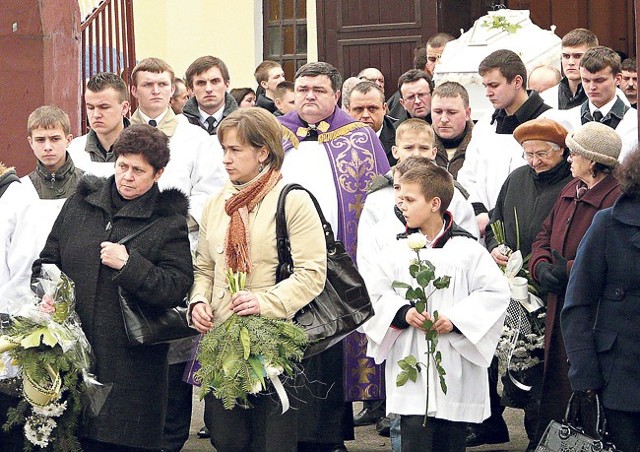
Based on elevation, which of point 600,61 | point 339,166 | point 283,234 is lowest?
point 283,234

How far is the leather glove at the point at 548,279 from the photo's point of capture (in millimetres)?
7012

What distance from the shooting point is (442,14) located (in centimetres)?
1491

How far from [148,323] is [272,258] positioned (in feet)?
2.12

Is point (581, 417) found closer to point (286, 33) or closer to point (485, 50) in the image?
point (485, 50)

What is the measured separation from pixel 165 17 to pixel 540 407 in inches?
386

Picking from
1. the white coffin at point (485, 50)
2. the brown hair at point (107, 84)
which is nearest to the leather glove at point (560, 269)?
the brown hair at point (107, 84)

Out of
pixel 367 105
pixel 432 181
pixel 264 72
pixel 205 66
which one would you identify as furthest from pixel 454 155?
pixel 264 72

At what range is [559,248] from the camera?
712 cm

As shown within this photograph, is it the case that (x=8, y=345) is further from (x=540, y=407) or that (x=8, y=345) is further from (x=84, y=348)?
(x=540, y=407)

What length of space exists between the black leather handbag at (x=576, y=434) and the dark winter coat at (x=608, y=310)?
0.10m

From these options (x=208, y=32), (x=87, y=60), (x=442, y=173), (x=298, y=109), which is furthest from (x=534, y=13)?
(x=442, y=173)

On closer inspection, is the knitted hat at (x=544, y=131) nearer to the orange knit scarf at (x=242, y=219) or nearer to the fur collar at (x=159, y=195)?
the orange knit scarf at (x=242, y=219)

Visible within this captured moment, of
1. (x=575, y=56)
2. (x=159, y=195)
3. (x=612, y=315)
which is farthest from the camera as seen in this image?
(x=575, y=56)

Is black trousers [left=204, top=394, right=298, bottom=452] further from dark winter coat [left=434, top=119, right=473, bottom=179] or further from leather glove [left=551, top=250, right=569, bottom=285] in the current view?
dark winter coat [left=434, top=119, right=473, bottom=179]
